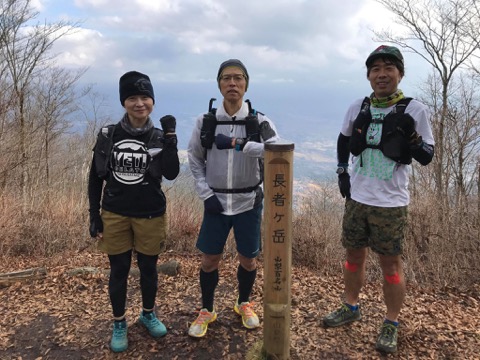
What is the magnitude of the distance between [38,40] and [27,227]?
10.1 meters

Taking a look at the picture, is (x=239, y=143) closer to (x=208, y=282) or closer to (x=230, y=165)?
(x=230, y=165)

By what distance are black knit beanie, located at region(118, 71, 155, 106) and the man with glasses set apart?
1.63ft

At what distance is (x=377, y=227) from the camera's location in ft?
9.51

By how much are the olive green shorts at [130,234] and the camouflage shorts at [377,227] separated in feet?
5.33

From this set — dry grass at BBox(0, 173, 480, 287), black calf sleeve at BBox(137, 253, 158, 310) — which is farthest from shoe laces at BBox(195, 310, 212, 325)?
dry grass at BBox(0, 173, 480, 287)

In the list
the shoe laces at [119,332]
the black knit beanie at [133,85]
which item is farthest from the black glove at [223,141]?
the shoe laces at [119,332]

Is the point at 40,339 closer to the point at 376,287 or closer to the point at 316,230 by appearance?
the point at 376,287

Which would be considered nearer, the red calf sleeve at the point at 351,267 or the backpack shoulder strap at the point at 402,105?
the backpack shoulder strap at the point at 402,105

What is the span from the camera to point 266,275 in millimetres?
2682

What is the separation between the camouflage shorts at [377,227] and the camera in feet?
9.35

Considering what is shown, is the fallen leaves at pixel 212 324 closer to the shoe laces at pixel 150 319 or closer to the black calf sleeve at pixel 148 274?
the shoe laces at pixel 150 319

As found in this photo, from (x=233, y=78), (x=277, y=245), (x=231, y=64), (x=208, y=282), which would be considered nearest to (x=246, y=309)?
(x=208, y=282)

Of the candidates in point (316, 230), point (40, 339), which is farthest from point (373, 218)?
point (316, 230)

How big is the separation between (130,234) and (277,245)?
4.11 feet
